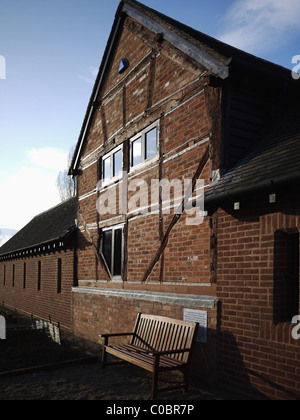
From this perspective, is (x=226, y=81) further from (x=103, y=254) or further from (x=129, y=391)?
(x=103, y=254)

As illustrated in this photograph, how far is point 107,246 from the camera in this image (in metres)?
10.1

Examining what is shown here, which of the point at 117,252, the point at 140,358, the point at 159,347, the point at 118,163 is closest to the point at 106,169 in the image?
the point at 118,163

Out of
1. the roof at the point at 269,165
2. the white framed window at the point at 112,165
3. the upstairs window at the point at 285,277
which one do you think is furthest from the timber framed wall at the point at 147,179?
the upstairs window at the point at 285,277

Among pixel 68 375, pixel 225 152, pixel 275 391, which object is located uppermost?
pixel 225 152

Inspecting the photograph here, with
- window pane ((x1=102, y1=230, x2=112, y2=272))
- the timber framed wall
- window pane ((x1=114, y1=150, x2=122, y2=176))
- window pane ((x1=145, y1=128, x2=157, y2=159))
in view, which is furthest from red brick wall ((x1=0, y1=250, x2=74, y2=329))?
window pane ((x1=145, y1=128, x2=157, y2=159))

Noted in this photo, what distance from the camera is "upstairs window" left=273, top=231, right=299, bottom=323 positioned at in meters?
5.06

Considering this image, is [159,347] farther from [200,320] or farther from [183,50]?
[183,50]

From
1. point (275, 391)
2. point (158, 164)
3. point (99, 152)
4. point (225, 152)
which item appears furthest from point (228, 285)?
point (99, 152)

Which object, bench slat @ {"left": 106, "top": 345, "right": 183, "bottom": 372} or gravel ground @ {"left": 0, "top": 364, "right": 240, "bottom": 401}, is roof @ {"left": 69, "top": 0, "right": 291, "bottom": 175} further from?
gravel ground @ {"left": 0, "top": 364, "right": 240, "bottom": 401}

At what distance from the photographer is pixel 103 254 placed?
33.9 feet

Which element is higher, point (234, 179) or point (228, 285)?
point (234, 179)

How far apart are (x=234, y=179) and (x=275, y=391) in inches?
113

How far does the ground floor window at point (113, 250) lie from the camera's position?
938 centimetres

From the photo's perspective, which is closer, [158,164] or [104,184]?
[158,164]
